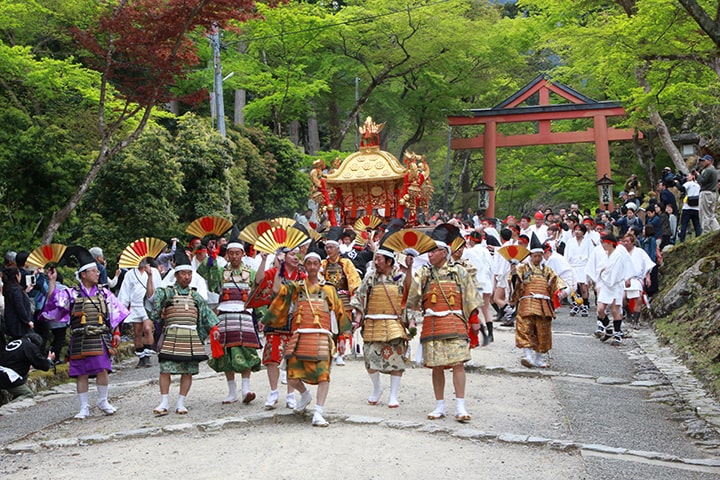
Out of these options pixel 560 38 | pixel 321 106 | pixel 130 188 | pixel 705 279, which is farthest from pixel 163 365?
pixel 321 106

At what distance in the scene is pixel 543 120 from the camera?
1164 inches

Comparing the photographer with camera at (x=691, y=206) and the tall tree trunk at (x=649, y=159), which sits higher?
the tall tree trunk at (x=649, y=159)

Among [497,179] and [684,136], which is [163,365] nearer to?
[684,136]

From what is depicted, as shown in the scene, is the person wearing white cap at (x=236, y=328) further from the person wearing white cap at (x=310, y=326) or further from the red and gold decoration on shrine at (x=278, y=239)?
the red and gold decoration on shrine at (x=278, y=239)

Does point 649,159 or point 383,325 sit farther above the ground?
point 649,159

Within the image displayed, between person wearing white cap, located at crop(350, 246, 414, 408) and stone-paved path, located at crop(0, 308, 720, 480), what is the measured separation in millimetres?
332

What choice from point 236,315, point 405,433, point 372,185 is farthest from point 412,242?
point 372,185

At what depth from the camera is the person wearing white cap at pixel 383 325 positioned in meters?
7.70

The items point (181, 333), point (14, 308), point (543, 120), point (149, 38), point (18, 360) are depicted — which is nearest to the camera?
point (181, 333)

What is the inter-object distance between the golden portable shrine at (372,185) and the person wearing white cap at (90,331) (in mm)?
12906

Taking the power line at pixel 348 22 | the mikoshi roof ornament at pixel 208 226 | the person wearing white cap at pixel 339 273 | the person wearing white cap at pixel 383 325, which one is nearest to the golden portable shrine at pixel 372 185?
the power line at pixel 348 22

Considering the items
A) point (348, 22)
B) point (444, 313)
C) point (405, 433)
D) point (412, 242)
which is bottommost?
point (405, 433)

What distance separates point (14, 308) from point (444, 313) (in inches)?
194

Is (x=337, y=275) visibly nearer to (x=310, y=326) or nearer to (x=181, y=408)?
(x=310, y=326)
